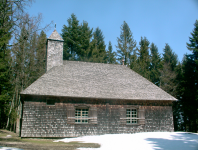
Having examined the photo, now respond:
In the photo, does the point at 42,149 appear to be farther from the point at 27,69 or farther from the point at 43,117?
the point at 27,69

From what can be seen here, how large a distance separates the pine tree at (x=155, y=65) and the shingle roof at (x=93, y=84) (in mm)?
16247

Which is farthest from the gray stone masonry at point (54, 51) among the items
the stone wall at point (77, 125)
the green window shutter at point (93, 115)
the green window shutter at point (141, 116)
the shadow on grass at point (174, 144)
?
the shadow on grass at point (174, 144)

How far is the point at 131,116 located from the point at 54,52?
9.42 metres

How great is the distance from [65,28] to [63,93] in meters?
24.7

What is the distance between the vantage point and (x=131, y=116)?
53.1 feet

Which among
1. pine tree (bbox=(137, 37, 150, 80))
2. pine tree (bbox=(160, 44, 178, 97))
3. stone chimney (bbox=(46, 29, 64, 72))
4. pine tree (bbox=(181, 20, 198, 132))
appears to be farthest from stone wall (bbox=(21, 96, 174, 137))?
pine tree (bbox=(137, 37, 150, 80))

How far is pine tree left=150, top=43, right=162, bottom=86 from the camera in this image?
3475 cm

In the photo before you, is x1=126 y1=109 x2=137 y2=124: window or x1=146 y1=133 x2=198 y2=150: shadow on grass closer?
x1=146 y1=133 x2=198 y2=150: shadow on grass

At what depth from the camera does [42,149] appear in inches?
330

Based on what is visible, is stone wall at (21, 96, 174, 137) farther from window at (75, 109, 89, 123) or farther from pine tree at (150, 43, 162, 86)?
pine tree at (150, 43, 162, 86)

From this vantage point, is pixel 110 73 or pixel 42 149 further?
pixel 110 73

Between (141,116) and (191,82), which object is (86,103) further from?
(191,82)

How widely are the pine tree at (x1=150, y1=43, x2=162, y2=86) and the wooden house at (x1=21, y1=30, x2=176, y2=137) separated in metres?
16.9

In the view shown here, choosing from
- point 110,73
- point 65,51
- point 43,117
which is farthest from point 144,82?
point 65,51
